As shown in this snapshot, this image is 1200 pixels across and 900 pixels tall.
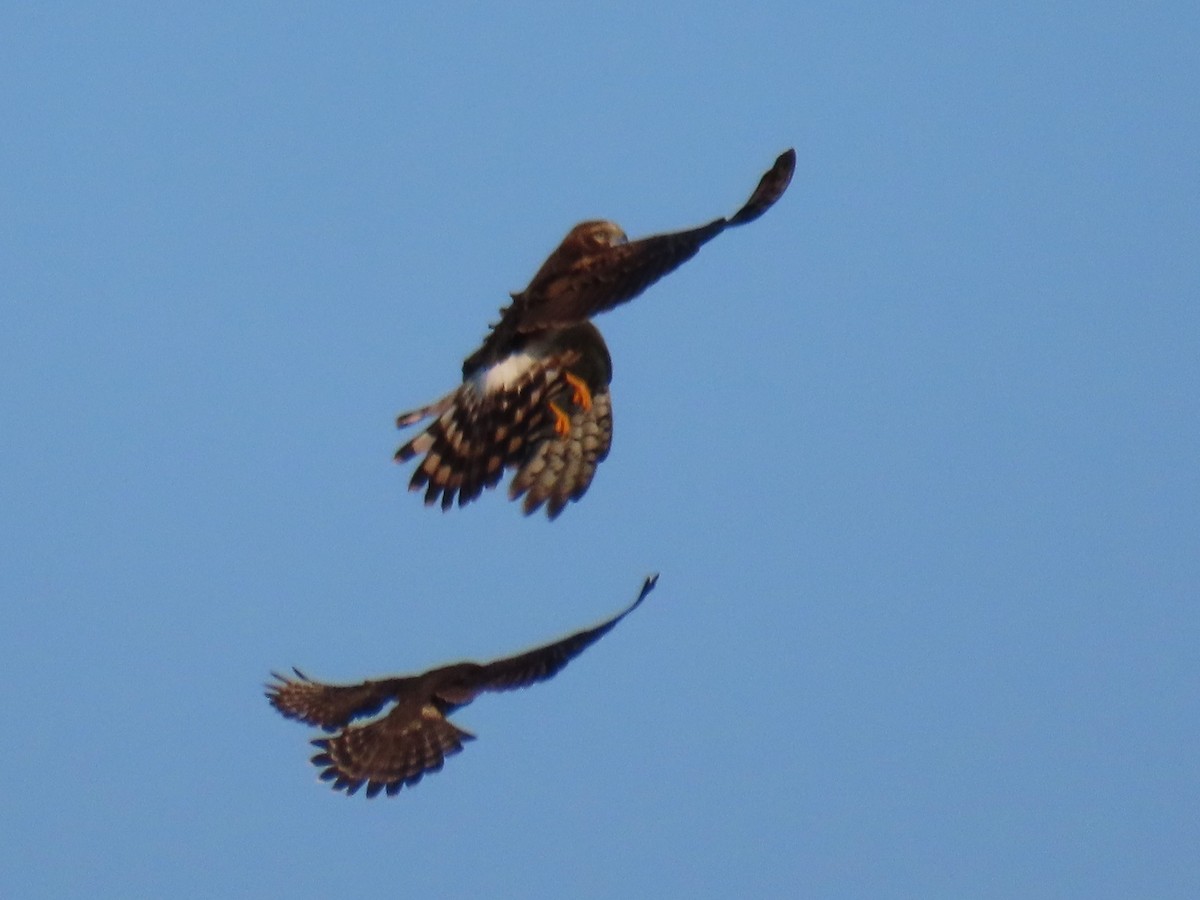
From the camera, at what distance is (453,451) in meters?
10.4

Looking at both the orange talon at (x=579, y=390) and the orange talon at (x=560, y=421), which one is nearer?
the orange talon at (x=560, y=421)

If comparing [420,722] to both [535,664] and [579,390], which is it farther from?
[579,390]

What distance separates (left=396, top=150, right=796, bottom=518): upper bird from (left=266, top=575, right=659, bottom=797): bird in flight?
2.49 ft

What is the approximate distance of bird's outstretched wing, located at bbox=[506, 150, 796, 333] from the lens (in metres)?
9.07

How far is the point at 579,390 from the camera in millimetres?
10945

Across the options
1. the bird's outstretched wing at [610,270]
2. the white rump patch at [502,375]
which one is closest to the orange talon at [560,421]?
the white rump patch at [502,375]

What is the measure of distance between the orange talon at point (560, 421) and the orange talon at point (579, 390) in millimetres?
85

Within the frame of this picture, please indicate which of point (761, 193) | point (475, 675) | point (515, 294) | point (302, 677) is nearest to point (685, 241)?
point (761, 193)

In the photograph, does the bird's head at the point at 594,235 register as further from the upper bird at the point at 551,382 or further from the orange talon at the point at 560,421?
the orange talon at the point at 560,421

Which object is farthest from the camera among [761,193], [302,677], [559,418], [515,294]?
[302,677]

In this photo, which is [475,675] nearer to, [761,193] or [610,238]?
[610,238]

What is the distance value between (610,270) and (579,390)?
60.2 inches

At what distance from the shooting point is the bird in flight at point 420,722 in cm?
1070

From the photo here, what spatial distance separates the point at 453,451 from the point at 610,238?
3.51 ft
